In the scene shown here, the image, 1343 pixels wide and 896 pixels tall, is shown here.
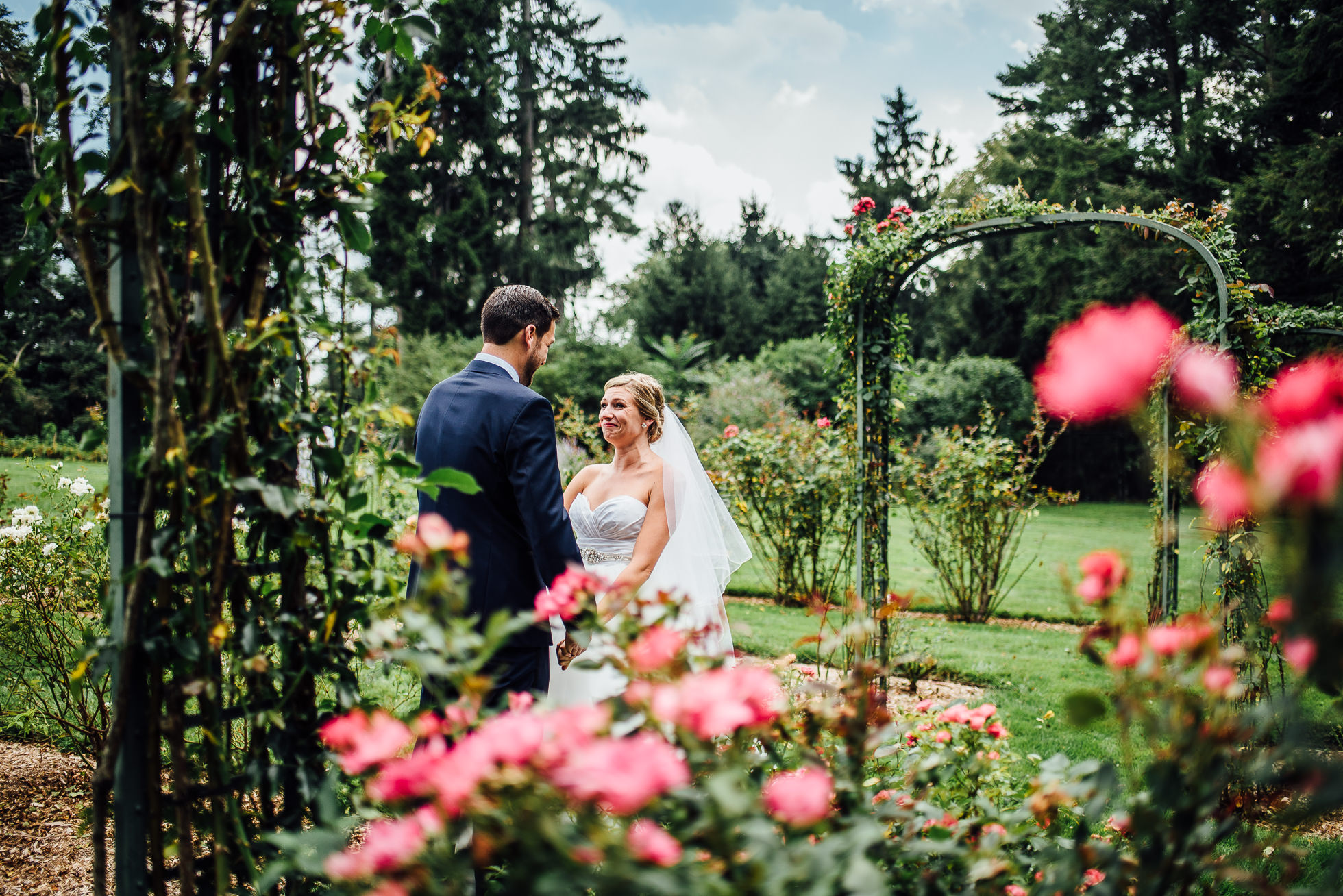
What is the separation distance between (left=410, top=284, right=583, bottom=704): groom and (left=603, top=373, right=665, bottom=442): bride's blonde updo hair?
1150mm

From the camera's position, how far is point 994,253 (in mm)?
23984

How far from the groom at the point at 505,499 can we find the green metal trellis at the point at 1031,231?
79.3 inches

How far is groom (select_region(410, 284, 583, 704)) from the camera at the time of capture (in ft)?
7.36

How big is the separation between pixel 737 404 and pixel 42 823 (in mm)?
14451

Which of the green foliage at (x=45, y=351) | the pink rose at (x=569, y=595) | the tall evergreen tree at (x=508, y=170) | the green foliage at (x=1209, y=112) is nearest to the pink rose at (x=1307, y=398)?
the pink rose at (x=569, y=595)

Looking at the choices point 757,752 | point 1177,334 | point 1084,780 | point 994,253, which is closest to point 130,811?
point 757,752

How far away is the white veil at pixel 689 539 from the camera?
3.59m

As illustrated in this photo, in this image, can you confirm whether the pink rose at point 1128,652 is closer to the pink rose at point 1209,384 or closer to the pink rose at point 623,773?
the pink rose at point 1209,384

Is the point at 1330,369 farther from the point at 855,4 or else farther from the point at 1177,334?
the point at 855,4

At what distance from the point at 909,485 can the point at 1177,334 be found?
3.06 m

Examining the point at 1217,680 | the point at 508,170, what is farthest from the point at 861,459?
the point at 508,170

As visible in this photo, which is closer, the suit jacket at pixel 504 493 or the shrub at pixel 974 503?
the suit jacket at pixel 504 493

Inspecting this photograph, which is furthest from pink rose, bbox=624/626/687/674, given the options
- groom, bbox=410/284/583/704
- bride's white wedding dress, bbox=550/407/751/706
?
bride's white wedding dress, bbox=550/407/751/706

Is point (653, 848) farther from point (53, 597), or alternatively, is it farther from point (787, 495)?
point (787, 495)
